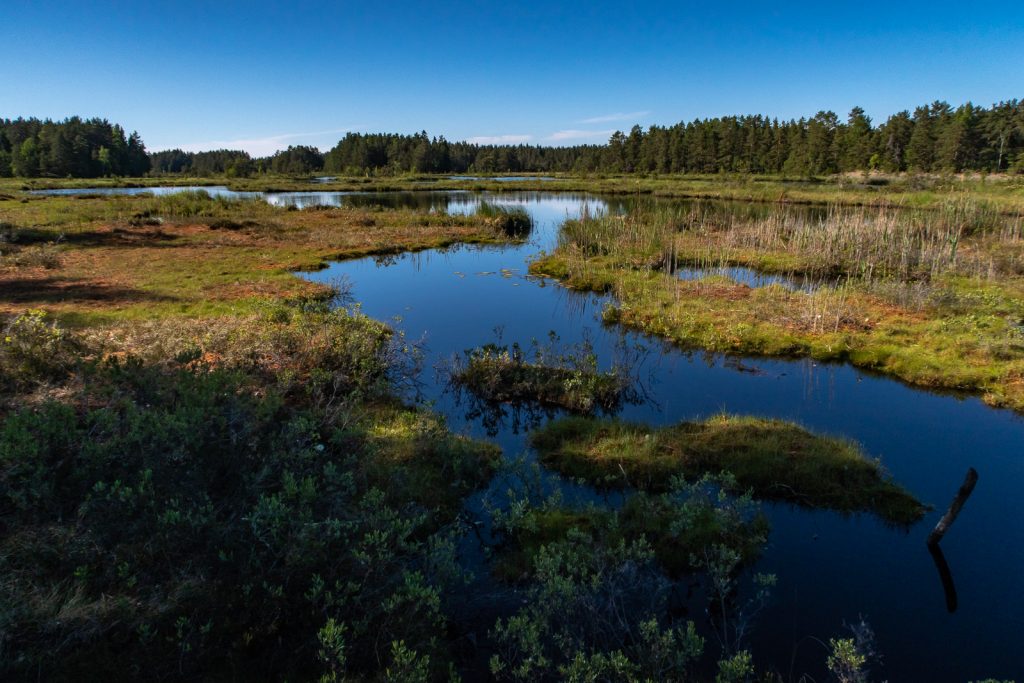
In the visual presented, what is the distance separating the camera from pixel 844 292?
1861 centimetres

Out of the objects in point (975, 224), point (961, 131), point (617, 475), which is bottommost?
point (617, 475)

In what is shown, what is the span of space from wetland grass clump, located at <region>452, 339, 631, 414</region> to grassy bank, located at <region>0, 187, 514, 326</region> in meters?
8.03

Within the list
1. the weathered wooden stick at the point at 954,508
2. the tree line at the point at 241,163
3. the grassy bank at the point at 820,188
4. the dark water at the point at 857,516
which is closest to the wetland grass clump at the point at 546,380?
the dark water at the point at 857,516

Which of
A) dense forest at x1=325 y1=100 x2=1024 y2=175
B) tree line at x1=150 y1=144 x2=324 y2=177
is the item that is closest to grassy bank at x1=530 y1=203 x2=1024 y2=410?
dense forest at x1=325 y1=100 x2=1024 y2=175

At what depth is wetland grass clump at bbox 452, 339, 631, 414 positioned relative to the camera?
1167cm

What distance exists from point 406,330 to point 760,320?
11.4 meters

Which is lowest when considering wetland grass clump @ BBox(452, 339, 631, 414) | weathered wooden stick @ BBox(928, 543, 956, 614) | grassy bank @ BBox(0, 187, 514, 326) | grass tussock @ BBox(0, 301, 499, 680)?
weathered wooden stick @ BBox(928, 543, 956, 614)

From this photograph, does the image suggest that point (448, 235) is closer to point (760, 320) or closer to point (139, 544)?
point (760, 320)

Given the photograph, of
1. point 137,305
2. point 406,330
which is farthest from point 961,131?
point 137,305

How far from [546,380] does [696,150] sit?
111 m

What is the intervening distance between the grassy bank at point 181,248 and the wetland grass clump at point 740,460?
37.7 ft

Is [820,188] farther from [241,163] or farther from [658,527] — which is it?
[241,163]

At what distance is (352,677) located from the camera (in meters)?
4.44

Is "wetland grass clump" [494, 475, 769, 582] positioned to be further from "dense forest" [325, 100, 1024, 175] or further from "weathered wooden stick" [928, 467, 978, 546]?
"dense forest" [325, 100, 1024, 175]
